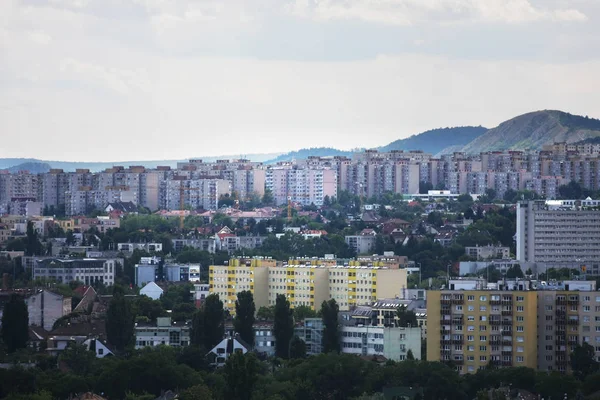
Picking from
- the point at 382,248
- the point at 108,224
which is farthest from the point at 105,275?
the point at 108,224

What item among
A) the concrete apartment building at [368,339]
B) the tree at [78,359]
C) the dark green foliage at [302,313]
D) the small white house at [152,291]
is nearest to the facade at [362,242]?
the small white house at [152,291]

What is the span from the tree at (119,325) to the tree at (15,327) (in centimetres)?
160

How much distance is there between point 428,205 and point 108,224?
52.7 feet

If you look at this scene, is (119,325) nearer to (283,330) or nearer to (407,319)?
(283,330)

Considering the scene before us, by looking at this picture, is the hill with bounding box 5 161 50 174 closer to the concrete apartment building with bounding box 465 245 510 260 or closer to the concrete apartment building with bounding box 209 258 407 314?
the concrete apartment building with bounding box 465 245 510 260

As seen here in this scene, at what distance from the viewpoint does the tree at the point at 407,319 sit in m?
39.0

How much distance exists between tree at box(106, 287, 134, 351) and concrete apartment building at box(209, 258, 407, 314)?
22.5 ft

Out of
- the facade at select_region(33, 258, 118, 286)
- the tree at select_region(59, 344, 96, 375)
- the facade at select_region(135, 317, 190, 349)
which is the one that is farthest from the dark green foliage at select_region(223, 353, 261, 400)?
the facade at select_region(33, 258, 118, 286)

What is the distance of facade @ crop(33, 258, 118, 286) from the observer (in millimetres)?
57388

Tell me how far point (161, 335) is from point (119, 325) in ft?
4.55

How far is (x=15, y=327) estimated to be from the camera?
131 feet

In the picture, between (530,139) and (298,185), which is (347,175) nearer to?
(298,185)

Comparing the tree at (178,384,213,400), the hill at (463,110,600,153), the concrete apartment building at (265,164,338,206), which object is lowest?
the tree at (178,384,213,400)

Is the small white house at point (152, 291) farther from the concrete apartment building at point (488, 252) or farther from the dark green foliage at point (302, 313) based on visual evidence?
the concrete apartment building at point (488, 252)
